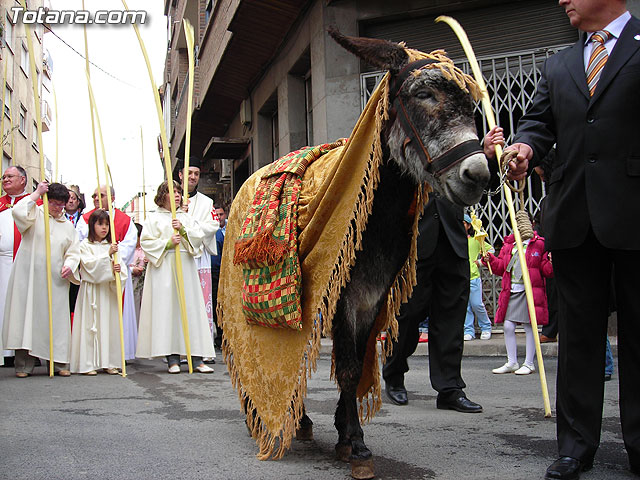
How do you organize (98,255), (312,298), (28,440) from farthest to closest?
(98,255) → (28,440) → (312,298)

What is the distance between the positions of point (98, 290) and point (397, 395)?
429 cm

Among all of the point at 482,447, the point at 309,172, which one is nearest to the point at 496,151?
the point at 309,172

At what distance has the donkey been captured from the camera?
2904 mm

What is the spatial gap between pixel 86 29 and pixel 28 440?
5.00 metres

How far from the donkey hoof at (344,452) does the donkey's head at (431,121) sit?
4.65 ft

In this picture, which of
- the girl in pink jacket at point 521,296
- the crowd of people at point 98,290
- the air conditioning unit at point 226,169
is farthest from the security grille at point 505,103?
the air conditioning unit at point 226,169

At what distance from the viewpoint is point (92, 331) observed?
308 inches

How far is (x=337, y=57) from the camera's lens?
A: 444 inches

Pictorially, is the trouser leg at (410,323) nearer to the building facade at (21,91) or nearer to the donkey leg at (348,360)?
the donkey leg at (348,360)

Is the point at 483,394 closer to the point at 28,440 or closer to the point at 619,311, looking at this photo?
the point at 619,311

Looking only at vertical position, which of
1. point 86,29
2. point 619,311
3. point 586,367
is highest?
point 86,29

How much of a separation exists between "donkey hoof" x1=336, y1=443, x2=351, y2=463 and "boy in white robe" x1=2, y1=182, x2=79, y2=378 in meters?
4.95

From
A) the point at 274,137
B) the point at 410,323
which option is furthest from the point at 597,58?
the point at 274,137

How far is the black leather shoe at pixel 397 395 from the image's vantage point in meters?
5.27
